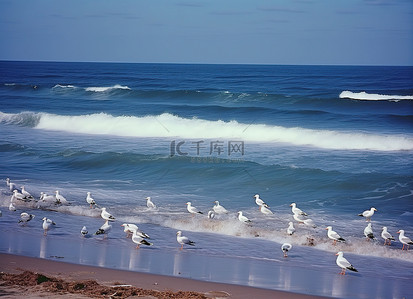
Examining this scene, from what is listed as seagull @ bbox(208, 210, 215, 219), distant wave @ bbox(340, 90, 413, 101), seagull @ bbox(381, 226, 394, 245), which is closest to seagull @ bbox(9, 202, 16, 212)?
seagull @ bbox(208, 210, 215, 219)

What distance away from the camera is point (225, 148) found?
19.8m

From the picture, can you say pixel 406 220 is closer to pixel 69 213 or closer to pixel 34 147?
pixel 69 213

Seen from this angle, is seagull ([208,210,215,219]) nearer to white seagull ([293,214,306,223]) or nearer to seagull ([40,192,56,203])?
white seagull ([293,214,306,223])

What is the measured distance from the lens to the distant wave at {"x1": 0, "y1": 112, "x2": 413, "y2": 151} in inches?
763

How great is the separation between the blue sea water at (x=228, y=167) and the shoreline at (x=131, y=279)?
398mm

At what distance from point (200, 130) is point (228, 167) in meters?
8.09

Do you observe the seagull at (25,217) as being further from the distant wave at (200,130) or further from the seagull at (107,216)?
the distant wave at (200,130)

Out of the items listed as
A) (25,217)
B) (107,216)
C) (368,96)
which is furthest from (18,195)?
(368,96)

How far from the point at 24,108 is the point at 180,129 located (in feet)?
35.6

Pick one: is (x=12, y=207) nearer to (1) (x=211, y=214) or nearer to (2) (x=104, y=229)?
(2) (x=104, y=229)

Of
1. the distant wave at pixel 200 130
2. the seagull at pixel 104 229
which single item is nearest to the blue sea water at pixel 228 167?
the distant wave at pixel 200 130

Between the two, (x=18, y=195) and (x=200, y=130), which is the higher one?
(x=200, y=130)

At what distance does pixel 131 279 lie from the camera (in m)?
6.67

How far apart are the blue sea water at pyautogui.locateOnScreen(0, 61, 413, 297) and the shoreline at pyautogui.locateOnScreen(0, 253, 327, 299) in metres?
0.40
